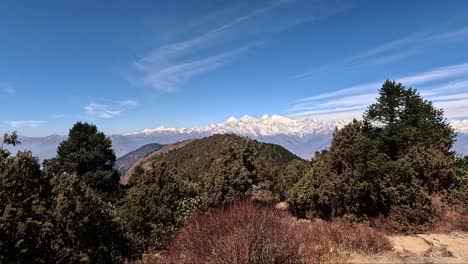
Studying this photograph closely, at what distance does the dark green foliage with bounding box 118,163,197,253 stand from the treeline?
6cm

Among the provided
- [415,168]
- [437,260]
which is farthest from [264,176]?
[437,260]

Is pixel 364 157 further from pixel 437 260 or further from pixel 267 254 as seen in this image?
pixel 267 254

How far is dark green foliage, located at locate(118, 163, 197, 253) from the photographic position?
62.4ft

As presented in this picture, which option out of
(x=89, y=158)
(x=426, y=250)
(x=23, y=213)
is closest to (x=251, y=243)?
(x=426, y=250)

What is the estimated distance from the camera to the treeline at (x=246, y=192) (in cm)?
1306

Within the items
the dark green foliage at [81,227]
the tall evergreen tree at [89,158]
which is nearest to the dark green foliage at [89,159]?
the tall evergreen tree at [89,158]

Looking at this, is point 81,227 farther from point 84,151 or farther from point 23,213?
point 84,151

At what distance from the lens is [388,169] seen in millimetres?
20375

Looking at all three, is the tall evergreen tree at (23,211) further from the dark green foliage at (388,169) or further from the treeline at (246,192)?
the dark green foliage at (388,169)

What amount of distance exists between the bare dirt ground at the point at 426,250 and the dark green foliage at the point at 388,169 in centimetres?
237

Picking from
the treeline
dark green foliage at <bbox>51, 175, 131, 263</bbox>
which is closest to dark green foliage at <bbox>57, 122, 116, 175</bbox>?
the treeline

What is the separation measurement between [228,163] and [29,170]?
56.9 feet

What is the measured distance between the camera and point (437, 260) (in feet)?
28.0

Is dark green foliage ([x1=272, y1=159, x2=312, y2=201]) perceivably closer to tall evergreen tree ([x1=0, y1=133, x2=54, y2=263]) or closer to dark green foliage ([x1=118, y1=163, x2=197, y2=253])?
dark green foliage ([x1=118, y1=163, x2=197, y2=253])
